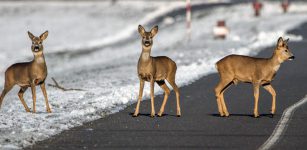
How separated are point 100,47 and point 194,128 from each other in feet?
117

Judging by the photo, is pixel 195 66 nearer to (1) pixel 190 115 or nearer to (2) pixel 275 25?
(1) pixel 190 115

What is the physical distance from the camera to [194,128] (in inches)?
514

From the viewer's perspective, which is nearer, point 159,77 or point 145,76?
point 145,76

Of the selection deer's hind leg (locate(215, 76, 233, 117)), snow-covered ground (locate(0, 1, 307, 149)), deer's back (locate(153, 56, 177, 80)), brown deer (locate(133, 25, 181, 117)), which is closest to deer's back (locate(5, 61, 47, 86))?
snow-covered ground (locate(0, 1, 307, 149))

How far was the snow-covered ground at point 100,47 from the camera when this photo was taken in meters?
14.9

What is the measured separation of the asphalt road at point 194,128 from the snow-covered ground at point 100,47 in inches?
21.5

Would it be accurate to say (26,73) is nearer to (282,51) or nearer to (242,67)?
(242,67)

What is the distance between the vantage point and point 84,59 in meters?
40.7

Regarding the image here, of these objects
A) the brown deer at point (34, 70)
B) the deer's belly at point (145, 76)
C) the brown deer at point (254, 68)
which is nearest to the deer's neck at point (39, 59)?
the brown deer at point (34, 70)

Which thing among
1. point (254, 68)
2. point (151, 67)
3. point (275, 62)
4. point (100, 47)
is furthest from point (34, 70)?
point (100, 47)

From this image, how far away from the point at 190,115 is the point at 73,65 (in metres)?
23.0

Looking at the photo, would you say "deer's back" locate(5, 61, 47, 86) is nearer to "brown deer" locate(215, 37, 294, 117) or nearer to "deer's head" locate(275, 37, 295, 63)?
"brown deer" locate(215, 37, 294, 117)

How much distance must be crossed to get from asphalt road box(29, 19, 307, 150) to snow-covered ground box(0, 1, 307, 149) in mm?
546

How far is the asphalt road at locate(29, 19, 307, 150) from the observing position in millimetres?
11445
